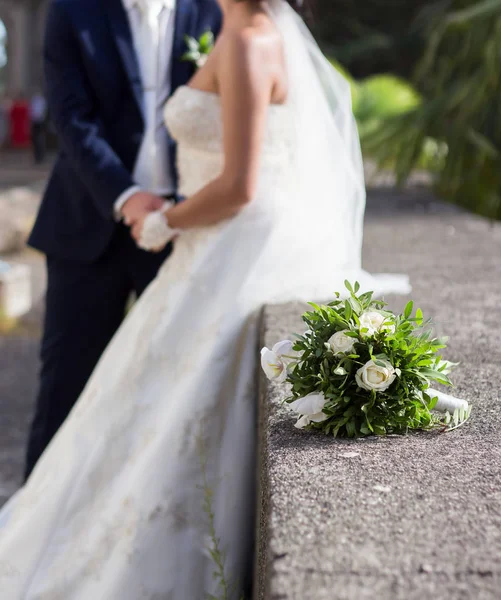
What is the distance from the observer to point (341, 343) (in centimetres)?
152

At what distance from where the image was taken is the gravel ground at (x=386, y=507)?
3.44 feet

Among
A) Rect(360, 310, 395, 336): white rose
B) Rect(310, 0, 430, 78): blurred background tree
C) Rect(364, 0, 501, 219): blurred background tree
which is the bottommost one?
Rect(310, 0, 430, 78): blurred background tree

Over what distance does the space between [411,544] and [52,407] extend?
6.33ft

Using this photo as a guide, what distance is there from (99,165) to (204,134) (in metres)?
0.37

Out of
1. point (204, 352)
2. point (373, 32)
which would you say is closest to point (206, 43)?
point (204, 352)

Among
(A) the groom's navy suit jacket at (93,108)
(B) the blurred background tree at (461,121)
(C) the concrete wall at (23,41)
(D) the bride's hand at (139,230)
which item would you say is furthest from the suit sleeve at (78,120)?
(C) the concrete wall at (23,41)

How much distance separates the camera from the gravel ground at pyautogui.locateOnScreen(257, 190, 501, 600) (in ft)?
3.44

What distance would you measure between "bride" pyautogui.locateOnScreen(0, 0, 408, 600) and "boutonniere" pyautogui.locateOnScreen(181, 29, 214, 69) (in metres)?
0.31

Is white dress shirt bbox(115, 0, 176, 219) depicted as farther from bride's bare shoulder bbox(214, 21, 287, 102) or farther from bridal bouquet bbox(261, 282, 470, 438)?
bridal bouquet bbox(261, 282, 470, 438)

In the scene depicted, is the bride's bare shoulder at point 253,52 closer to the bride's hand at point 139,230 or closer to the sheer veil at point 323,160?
the sheer veil at point 323,160

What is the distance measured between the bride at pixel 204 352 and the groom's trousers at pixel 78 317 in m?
0.31

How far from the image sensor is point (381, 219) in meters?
5.36

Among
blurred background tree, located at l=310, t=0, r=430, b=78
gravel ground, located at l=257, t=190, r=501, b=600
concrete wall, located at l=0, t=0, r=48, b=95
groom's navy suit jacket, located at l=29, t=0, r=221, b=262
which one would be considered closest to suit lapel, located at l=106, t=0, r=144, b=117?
groom's navy suit jacket, located at l=29, t=0, r=221, b=262

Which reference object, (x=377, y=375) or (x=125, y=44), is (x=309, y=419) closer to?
(x=377, y=375)
